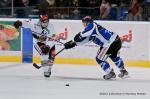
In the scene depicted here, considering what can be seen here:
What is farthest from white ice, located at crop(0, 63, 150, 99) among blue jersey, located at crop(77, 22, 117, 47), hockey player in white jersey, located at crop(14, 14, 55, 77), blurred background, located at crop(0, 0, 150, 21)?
blurred background, located at crop(0, 0, 150, 21)

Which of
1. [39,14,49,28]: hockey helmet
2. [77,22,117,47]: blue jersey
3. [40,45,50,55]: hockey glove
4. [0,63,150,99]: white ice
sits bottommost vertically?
[0,63,150,99]: white ice

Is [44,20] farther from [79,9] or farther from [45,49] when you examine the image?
[79,9]

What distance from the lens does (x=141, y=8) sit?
14.1 meters

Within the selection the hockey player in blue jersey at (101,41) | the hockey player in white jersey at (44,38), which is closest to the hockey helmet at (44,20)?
the hockey player in white jersey at (44,38)

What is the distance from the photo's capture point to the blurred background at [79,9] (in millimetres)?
14047

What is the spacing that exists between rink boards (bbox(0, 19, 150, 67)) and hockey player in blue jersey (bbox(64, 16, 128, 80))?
218cm

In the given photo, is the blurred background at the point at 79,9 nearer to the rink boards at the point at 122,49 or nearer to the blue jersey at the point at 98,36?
the rink boards at the point at 122,49

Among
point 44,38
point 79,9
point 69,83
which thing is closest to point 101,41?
point 69,83

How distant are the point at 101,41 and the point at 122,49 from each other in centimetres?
254

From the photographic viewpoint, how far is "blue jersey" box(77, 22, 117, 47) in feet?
35.9

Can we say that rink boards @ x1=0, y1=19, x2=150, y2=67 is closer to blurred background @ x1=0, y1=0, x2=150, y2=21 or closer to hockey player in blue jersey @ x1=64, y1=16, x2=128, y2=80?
blurred background @ x1=0, y1=0, x2=150, y2=21

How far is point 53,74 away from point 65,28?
202 cm

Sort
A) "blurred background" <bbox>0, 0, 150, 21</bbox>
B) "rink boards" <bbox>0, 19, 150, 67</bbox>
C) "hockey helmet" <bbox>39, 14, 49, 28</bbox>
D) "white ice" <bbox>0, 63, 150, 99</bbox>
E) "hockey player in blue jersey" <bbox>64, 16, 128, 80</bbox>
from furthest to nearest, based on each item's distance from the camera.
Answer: "blurred background" <bbox>0, 0, 150, 21</bbox> < "rink boards" <bbox>0, 19, 150, 67</bbox> < "hockey helmet" <bbox>39, 14, 49, 28</bbox> < "hockey player in blue jersey" <bbox>64, 16, 128, 80</bbox> < "white ice" <bbox>0, 63, 150, 99</bbox>

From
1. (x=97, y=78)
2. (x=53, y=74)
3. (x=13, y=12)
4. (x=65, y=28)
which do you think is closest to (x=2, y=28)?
(x=13, y=12)
